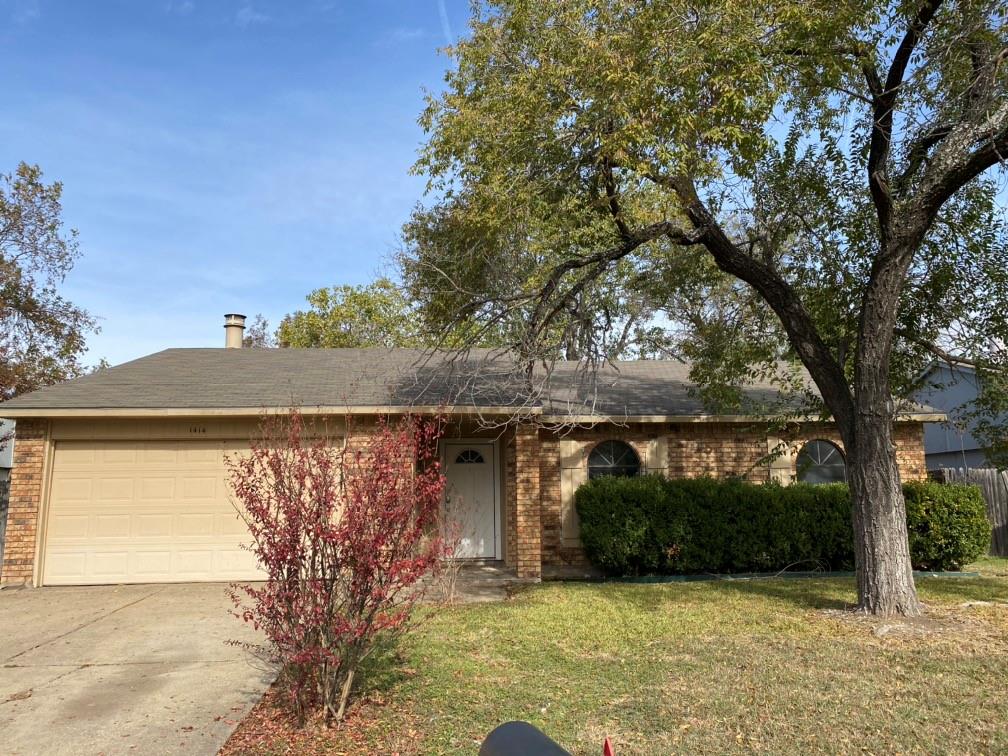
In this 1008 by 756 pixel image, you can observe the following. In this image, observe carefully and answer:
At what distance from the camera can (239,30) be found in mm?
10398

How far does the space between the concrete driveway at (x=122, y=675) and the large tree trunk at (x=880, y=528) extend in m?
6.05

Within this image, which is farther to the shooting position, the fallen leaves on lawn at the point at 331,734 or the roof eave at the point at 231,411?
the roof eave at the point at 231,411

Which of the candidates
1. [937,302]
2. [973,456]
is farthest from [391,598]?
[973,456]

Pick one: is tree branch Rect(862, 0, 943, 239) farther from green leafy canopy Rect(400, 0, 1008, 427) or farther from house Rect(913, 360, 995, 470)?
house Rect(913, 360, 995, 470)

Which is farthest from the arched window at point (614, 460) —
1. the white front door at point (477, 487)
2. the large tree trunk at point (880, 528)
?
the large tree trunk at point (880, 528)

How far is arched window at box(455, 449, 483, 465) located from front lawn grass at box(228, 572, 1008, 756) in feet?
16.3

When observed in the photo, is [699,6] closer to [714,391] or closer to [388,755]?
[714,391]

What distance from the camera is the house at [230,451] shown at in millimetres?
10266

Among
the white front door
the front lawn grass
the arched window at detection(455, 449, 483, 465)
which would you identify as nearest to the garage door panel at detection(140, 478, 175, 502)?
the white front door

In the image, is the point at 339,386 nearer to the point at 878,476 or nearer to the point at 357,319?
the point at 878,476

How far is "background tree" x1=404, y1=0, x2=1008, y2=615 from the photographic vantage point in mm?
6961

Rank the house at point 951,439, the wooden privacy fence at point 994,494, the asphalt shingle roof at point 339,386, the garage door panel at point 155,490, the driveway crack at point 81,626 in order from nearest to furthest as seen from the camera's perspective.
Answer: the driveway crack at point 81,626 → the asphalt shingle roof at point 339,386 → the garage door panel at point 155,490 → the wooden privacy fence at point 994,494 → the house at point 951,439

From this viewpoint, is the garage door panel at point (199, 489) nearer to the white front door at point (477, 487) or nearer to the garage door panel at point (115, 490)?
the garage door panel at point (115, 490)

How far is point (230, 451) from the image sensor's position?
1067cm
